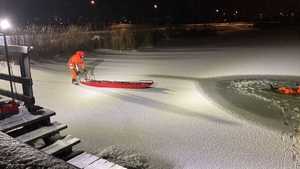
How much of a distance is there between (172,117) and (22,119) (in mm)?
2788

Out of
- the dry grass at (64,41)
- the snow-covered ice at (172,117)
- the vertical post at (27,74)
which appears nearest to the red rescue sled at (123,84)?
the snow-covered ice at (172,117)

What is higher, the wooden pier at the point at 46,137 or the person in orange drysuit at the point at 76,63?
the person in orange drysuit at the point at 76,63

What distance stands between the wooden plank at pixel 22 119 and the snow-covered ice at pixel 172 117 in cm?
84

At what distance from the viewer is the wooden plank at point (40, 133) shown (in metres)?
3.87

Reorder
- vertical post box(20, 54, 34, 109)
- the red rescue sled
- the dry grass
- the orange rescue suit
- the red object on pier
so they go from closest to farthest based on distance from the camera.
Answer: the red object on pier < vertical post box(20, 54, 34, 109) < the red rescue sled < the orange rescue suit < the dry grass

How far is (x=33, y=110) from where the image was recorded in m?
4.39

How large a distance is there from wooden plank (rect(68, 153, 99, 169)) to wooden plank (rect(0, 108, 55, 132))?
805mm

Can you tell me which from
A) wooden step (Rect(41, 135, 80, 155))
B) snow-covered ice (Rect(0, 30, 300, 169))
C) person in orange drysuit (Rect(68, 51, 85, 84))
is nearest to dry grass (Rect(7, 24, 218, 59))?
snow-covered ice (Rect(0, 30, 300, 169))

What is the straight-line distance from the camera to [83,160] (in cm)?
391

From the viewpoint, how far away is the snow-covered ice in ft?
13.7

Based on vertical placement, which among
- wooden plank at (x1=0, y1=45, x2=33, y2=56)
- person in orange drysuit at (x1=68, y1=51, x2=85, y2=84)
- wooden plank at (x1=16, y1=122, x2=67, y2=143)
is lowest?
wooden plank at (x1=16, y1=122, x2=67, y2=143)

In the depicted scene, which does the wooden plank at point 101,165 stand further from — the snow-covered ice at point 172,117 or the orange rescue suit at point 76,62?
the orange rescue suit at point 76,62

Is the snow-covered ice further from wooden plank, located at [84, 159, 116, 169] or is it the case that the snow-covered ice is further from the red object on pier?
the red object on pier

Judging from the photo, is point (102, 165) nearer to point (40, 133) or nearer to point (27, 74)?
point (40, 133)
